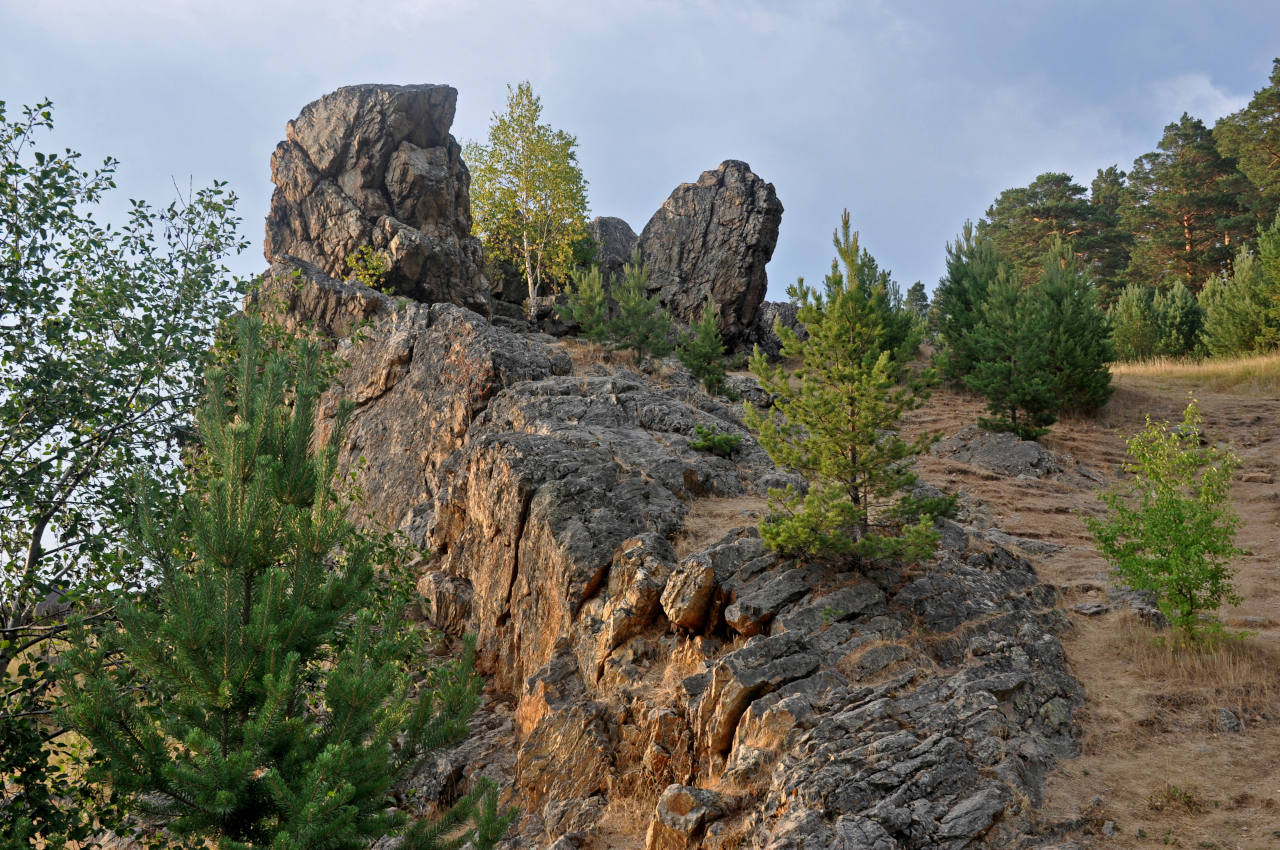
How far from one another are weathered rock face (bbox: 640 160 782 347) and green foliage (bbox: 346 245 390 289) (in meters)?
13.7

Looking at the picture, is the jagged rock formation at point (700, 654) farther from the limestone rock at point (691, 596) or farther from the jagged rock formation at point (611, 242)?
the jagged rock formation at point (611, 242)

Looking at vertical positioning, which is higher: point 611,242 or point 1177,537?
point 611,242

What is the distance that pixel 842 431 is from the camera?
11.9m

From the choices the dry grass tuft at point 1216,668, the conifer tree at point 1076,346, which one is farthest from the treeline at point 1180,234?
the dry grass tuft at point 1216,668

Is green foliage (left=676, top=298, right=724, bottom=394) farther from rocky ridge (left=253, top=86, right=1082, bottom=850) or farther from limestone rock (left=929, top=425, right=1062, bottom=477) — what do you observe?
limestone rock (left=929, top=425, right=1062, bottom=477)

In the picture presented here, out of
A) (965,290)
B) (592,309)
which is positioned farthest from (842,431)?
(965,290)

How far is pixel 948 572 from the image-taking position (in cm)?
1212

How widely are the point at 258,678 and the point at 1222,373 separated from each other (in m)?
34.7

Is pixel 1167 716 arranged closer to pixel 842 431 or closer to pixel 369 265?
pixel 842 431

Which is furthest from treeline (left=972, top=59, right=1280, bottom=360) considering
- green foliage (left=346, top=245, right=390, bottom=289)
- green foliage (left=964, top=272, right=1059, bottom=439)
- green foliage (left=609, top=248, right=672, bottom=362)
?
green foliage (left=346, top=245, right=390, bottom=289)

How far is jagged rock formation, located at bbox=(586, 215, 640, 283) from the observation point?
146 ft

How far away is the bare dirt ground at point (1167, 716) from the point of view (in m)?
7.69

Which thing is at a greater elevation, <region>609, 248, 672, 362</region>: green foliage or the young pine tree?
<region>609, 248, 672, 362</region>: green foliage

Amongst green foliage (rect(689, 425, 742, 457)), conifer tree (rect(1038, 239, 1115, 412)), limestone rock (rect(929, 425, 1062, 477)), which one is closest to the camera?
green foliage (rect(689, 425, 742, 457))
